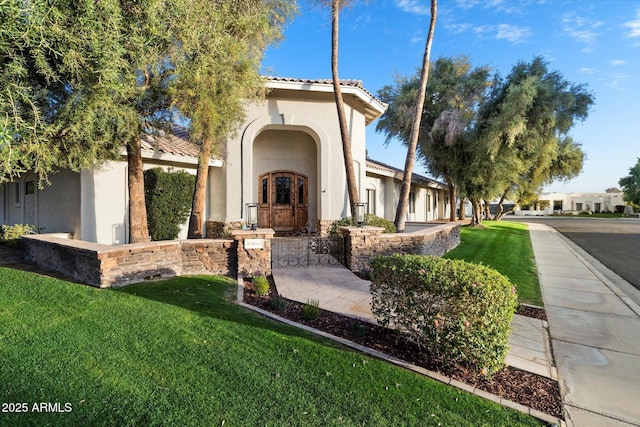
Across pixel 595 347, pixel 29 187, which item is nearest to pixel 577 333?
pixel 595 347

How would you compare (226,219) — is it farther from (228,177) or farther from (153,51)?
(153,51)

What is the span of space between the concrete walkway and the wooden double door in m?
5.27

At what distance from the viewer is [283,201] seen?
13.0m

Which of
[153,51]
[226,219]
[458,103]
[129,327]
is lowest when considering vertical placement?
[129,327]

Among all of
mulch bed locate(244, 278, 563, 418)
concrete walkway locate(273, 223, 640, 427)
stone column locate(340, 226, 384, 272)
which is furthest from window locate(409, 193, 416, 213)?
mulch bed locate(244, 278, 563, 418)

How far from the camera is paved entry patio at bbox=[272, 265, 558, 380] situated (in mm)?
3634

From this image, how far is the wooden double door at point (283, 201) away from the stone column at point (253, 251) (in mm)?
5580

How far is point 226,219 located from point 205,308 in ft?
21.8

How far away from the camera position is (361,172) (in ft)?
41.8

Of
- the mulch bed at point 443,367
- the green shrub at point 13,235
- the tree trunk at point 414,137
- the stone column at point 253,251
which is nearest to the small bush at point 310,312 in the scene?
Answer: the mulch bed at point 443,367

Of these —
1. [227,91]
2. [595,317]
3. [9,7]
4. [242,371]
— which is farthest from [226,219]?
[595,317]

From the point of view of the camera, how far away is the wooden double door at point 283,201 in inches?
504

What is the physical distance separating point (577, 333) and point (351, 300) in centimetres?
335

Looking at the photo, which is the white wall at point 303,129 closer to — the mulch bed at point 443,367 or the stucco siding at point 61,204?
the stucco siding at point 61,204
